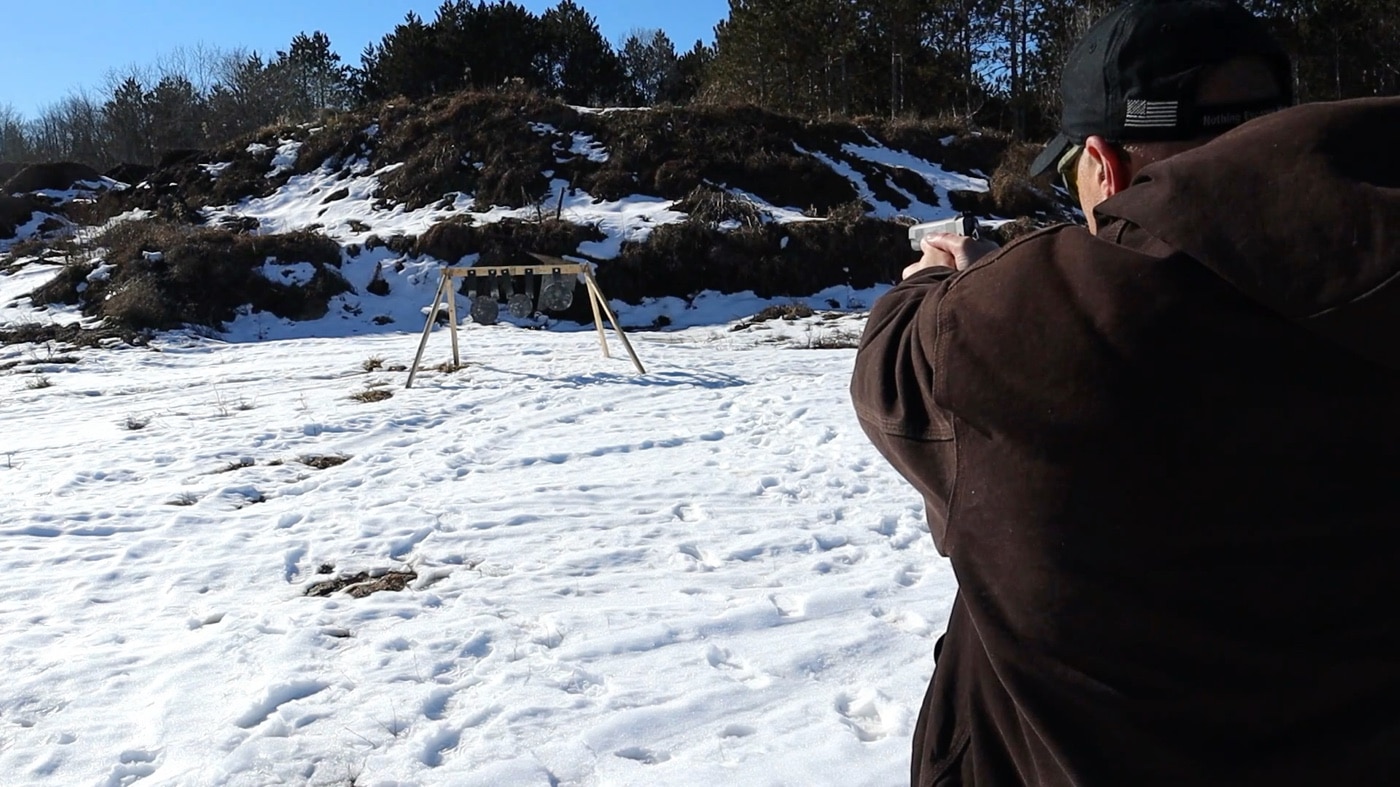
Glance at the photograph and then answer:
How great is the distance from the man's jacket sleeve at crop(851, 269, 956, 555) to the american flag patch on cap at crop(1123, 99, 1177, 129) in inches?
10.8

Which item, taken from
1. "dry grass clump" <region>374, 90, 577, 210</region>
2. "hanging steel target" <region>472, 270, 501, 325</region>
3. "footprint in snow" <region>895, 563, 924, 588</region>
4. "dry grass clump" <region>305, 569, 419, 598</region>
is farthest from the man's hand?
"dry grass clump" <region>374, 90, 577, 210</region>

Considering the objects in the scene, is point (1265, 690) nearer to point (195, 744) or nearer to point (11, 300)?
point (195, 744)

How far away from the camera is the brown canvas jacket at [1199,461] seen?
2.72 feet

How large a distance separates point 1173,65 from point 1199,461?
1.51 feet

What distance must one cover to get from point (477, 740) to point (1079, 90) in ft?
8.11

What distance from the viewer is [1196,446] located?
87 cm

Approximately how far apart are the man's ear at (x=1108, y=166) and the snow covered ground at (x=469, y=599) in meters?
1.91

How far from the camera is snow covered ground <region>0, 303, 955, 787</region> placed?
2.82 m

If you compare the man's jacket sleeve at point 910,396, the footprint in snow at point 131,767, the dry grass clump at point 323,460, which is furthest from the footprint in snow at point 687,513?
the man's jacket sleeve at point 910,396

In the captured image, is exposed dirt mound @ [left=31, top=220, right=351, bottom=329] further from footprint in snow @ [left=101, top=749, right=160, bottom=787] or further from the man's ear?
the man's ear

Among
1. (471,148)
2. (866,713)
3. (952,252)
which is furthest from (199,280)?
(952,252)

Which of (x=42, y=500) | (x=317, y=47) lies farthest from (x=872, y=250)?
(x=317, y=47)

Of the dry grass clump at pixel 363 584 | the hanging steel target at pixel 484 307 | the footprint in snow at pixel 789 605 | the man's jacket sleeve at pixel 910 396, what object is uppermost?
the man's jacket sleeve at pixel 910 396

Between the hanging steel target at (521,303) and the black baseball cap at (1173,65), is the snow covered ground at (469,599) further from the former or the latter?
the hanging steel target at (521,303)
